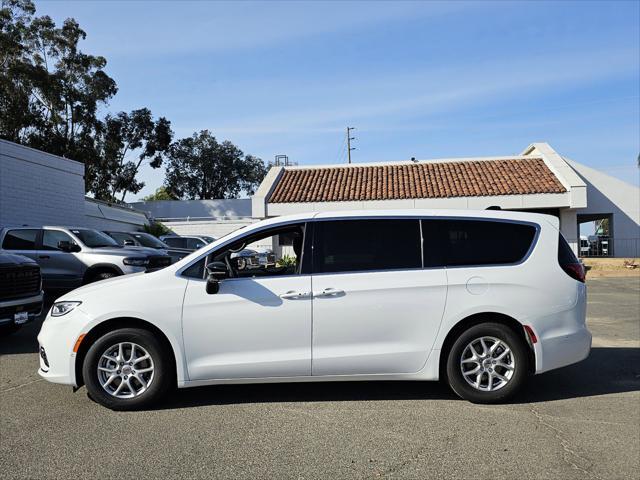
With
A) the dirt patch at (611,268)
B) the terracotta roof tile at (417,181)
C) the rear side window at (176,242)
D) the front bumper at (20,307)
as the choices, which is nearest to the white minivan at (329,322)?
the front bumper at (20,307)

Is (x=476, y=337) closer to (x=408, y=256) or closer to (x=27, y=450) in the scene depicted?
(x=408, y=256)

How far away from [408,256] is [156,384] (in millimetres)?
2647

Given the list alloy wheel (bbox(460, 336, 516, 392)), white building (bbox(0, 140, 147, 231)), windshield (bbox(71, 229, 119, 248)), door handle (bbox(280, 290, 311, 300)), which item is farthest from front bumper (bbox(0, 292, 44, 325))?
white building (bbox(0, 140, 147, 231))

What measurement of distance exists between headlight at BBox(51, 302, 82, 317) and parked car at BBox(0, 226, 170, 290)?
21.0ft

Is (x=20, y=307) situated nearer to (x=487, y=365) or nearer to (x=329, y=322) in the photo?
(x=329, y=322)

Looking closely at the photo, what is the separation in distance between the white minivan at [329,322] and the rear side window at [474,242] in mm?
20

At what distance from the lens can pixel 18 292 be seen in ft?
26.8

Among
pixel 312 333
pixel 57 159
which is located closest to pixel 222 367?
pixel 312 333

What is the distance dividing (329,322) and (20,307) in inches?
211

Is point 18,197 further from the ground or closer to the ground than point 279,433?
further from the ground

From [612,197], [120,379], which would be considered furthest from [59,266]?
[612,197]

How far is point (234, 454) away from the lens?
4098mm

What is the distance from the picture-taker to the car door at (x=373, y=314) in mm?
5137

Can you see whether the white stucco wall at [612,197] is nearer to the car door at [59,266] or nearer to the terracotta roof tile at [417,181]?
the terracotta roof tile at [417,181]
